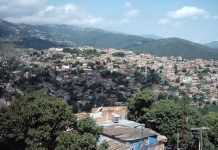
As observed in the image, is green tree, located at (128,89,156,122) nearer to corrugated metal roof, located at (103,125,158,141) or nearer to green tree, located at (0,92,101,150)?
corrugated metal roof, located at (103,125,158,141)

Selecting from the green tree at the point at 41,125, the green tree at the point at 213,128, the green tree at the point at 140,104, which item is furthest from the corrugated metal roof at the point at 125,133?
the green tree at the point at 213,128

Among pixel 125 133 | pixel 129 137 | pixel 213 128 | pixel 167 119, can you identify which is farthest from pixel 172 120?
pixel 129 137

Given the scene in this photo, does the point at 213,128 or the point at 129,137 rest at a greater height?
the point at 129,137

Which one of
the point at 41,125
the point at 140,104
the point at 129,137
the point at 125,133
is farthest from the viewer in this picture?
the point at 140,104

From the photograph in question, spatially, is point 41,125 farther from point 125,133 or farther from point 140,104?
point 140,104

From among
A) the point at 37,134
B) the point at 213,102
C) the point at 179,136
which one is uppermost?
the point at 37,134

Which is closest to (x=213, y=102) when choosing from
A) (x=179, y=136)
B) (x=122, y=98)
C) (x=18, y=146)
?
(x=122, y=98)

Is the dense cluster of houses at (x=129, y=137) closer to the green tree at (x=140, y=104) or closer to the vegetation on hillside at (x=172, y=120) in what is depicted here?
the vegetation on hillside at (x=172, y=120)

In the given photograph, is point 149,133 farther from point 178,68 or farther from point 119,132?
point 178,68

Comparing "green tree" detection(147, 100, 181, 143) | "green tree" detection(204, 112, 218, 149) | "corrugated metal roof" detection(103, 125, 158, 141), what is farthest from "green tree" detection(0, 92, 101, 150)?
"green tree" detection(204, 112, 218, 149)
